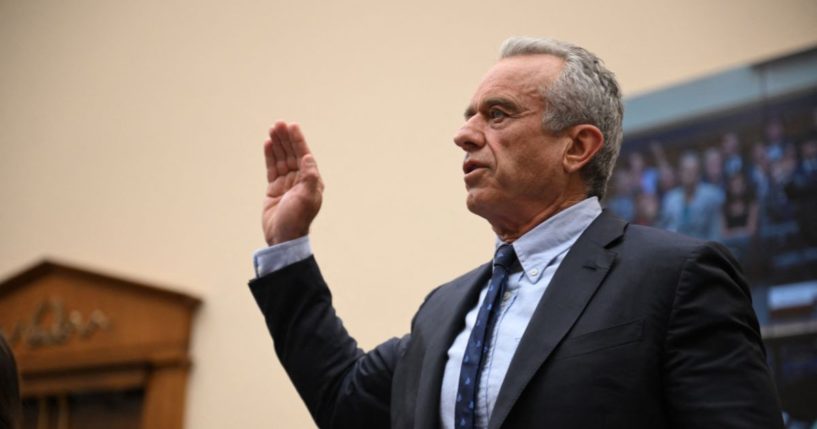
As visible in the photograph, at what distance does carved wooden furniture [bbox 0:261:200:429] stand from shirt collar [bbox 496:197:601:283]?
310cm

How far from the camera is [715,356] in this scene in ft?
4.45

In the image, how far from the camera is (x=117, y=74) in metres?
5.33

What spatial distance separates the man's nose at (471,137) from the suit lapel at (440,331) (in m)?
0.22

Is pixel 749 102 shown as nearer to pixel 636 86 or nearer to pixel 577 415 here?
pixel 636 86

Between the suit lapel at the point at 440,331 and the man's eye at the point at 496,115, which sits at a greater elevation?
the man's eye at the point at 496,115

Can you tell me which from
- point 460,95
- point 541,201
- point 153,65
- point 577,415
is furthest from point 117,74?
point 577,415

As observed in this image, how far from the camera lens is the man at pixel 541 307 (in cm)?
137

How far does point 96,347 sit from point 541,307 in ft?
12.1

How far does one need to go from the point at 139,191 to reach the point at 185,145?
351 mm

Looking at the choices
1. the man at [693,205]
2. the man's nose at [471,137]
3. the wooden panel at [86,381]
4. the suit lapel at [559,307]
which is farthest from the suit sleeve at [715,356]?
the wooden panel at [86,381]

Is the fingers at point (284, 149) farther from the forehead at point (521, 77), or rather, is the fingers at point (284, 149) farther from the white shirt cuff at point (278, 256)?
the forehead at point (521, 77)

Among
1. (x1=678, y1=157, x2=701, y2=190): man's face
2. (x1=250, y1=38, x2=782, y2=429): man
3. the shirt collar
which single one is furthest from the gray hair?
(x1=678, y1=157, x2=701, y2=190): man's face

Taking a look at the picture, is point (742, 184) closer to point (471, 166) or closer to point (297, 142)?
point (471, 166)

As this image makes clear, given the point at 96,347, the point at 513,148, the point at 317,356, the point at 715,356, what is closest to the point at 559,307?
→ the point at 715,356
